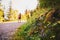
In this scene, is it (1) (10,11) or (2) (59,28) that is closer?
(2) (59,28)

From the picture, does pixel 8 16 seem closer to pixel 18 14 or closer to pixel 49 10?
pixel 18 14

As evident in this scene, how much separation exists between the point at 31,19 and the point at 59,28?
0.38 m

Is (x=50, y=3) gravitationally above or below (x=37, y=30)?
above

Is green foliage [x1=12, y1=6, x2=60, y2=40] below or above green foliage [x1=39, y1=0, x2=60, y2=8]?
below

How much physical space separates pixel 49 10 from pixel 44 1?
117 mm

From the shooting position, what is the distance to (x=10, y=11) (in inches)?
109

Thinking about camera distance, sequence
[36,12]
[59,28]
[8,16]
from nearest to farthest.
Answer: [59,28]
[36,12]
[8,16]

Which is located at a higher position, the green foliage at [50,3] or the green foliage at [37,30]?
the green foliage at [50,3]

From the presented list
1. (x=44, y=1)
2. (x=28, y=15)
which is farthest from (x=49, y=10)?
(x=28, y=15)

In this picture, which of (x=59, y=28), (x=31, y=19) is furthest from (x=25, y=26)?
(x=59, y=28)

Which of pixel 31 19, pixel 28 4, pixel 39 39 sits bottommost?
pixel 39 39

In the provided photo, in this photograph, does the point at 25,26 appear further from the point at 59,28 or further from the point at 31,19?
the point at 59,28

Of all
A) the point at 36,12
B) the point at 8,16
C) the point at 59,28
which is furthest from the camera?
the point at 8,16

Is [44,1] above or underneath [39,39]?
above
